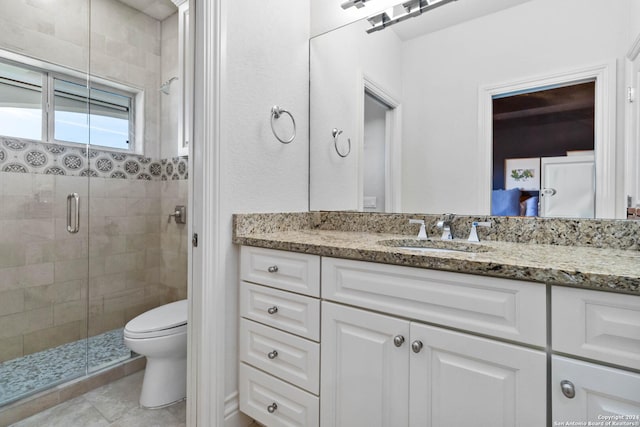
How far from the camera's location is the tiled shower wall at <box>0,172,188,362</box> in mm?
1876

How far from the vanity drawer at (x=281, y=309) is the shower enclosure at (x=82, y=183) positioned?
45.9 inches

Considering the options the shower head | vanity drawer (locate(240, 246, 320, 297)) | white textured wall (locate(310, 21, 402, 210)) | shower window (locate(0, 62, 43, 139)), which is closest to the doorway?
white textured wall (locate(310, 21, 402, 210))

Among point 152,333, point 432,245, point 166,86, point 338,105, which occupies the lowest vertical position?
point 152,333

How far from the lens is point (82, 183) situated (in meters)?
2.13

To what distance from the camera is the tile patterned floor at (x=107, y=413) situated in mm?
1415

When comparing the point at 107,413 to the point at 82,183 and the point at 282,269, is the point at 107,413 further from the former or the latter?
the point at 82,183

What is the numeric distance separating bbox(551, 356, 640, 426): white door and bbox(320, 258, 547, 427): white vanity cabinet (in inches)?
1.2

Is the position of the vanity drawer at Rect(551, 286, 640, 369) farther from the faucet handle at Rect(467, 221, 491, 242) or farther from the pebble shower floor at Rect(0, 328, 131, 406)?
the pebble shower floor at Rect(0, 328, 131, 406)

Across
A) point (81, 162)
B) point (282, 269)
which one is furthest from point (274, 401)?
point (81, 162)

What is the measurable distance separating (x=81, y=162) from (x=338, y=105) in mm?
1781

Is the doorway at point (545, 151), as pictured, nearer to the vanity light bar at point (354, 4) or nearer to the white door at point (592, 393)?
the white door at point (592, 393)

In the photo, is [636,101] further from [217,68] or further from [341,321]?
[217,68]

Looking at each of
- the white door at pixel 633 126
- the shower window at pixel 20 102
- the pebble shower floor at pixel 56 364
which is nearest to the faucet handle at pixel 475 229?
the white door at pixel 633 126

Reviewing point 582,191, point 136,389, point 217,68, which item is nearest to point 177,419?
point 136,389
